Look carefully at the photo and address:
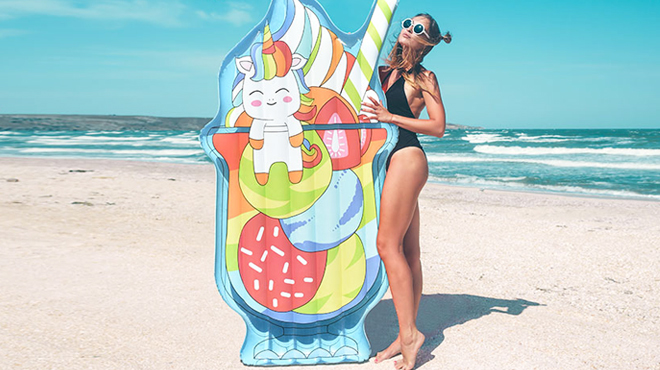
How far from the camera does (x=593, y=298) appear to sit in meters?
3.90

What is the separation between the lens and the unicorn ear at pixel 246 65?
2.71 metres

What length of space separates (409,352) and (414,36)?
169 cm

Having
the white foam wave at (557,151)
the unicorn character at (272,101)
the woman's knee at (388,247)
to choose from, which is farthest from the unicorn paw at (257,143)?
the white foam wave at (557,151)

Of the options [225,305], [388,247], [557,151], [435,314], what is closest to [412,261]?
[388,247]

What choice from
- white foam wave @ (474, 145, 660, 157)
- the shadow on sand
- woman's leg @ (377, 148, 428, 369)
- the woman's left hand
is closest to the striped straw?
the woman's left hand

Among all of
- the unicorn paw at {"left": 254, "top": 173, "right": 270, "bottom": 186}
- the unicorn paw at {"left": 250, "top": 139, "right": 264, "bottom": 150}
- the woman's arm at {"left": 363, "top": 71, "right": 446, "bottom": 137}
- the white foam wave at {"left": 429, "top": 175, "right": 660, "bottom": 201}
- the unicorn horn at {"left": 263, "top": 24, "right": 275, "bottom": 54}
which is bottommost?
the white foam wave at {"left": 429, "top": 175, "right": 660, "bottom": 201}

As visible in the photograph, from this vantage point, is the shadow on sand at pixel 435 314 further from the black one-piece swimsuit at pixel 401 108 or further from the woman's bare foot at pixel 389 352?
the black one-piece swimsuit at pixel 401 108

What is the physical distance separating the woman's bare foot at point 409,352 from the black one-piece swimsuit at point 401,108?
1.02 meters

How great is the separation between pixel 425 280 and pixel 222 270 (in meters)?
2.14

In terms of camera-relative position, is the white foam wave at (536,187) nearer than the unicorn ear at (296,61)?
No

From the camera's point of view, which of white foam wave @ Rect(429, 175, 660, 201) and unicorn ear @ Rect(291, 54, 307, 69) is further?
white foam wave @ Rect(429, 175, 660, 201)

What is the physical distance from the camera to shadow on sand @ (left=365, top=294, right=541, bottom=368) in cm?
312

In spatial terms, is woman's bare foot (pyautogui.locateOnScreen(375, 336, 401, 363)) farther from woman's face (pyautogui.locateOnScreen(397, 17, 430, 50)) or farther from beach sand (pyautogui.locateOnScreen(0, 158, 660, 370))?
woman's face (pyautogui.locateOnScreen(397, 17, 430, 50))

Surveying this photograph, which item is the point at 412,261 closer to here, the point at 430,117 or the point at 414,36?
the point at 430,117
